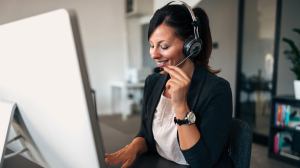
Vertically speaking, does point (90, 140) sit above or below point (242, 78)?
above

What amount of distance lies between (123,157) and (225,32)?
3.75 m

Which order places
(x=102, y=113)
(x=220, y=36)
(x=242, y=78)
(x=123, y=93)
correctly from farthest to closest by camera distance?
(x=102, y=113)
(x=123, y=93)
(x=220, y=36)
(x=242, y=78)

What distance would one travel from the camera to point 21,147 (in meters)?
0.66

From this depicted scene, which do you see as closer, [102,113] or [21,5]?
[21,5]

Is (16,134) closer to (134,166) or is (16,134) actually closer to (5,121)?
Answer: (5,121)

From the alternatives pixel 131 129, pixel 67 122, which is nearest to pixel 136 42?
pixel 131 129

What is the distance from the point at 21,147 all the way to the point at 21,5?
4.20 meters

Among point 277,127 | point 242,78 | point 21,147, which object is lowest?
point 277,127

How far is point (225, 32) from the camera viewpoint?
4.16m

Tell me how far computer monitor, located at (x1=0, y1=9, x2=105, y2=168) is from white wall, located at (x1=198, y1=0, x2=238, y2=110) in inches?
147

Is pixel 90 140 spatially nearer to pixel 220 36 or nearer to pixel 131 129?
pixel 131 129

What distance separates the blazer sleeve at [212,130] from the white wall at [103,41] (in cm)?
406

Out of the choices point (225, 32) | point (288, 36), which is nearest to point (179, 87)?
point (288, 36)

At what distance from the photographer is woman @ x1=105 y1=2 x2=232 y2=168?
66 cm
